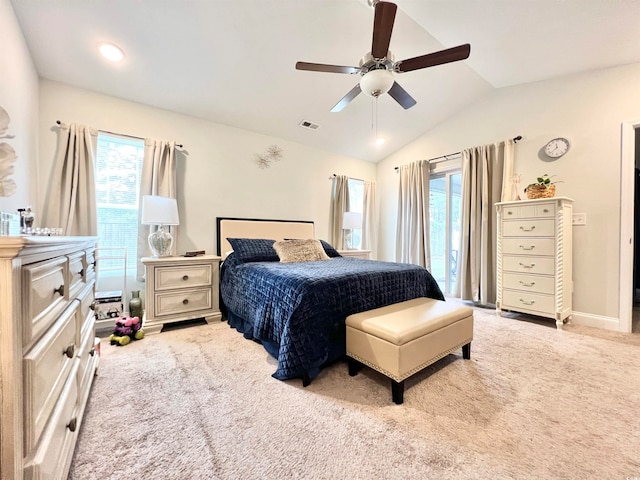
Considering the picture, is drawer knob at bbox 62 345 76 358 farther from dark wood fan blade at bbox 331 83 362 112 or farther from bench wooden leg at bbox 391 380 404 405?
dark wood fan blade at bbox 331 83 362 112

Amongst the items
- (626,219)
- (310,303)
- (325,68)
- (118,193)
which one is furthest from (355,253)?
(118,193)

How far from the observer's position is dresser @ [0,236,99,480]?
0.60 meters

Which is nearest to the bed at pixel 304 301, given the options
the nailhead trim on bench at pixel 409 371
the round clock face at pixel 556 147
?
the nailhead trim on bench at pixel 409 371

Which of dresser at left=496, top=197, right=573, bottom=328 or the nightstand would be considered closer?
dresser at left=496, top=197, right=573, bottom=328

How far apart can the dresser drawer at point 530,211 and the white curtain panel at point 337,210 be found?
2.37 meters

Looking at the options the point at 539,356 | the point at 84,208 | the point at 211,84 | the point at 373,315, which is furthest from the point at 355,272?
the point at 84,208

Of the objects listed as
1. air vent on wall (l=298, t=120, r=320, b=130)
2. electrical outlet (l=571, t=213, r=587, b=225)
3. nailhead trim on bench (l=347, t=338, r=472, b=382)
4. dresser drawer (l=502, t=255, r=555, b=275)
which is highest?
air vent on wall (l=298, t=120, r=320, b=130)

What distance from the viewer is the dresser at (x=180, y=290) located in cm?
261

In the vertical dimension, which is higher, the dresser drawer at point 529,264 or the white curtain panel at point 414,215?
→ the white curtain panel at point 414,215

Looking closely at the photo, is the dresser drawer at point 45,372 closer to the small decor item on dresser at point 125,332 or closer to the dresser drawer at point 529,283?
the small decor item on dresser at point 125,332

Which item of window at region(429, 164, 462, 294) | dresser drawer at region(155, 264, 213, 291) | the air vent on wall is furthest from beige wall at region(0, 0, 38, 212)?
window at region(429, 164, 462, 294)

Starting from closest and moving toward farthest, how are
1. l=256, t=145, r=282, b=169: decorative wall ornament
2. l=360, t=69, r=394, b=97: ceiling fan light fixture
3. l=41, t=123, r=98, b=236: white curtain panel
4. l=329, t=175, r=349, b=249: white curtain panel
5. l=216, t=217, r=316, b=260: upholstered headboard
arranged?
l=360, t=69, r=394, b=97: ceiling fan light fixture → l=41, t=123, r=98, b=236: white curtain panel → l=216, t=217, r=316, b=260: upholstered headboard → l=256, t=145, r=282, b=169: decorative wall ornament → l=329, t=175, r=349, b=249: white curtain panel

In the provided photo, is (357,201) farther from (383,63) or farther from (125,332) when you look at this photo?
(125,332)

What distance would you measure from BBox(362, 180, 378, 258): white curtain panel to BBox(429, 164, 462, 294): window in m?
1.09
